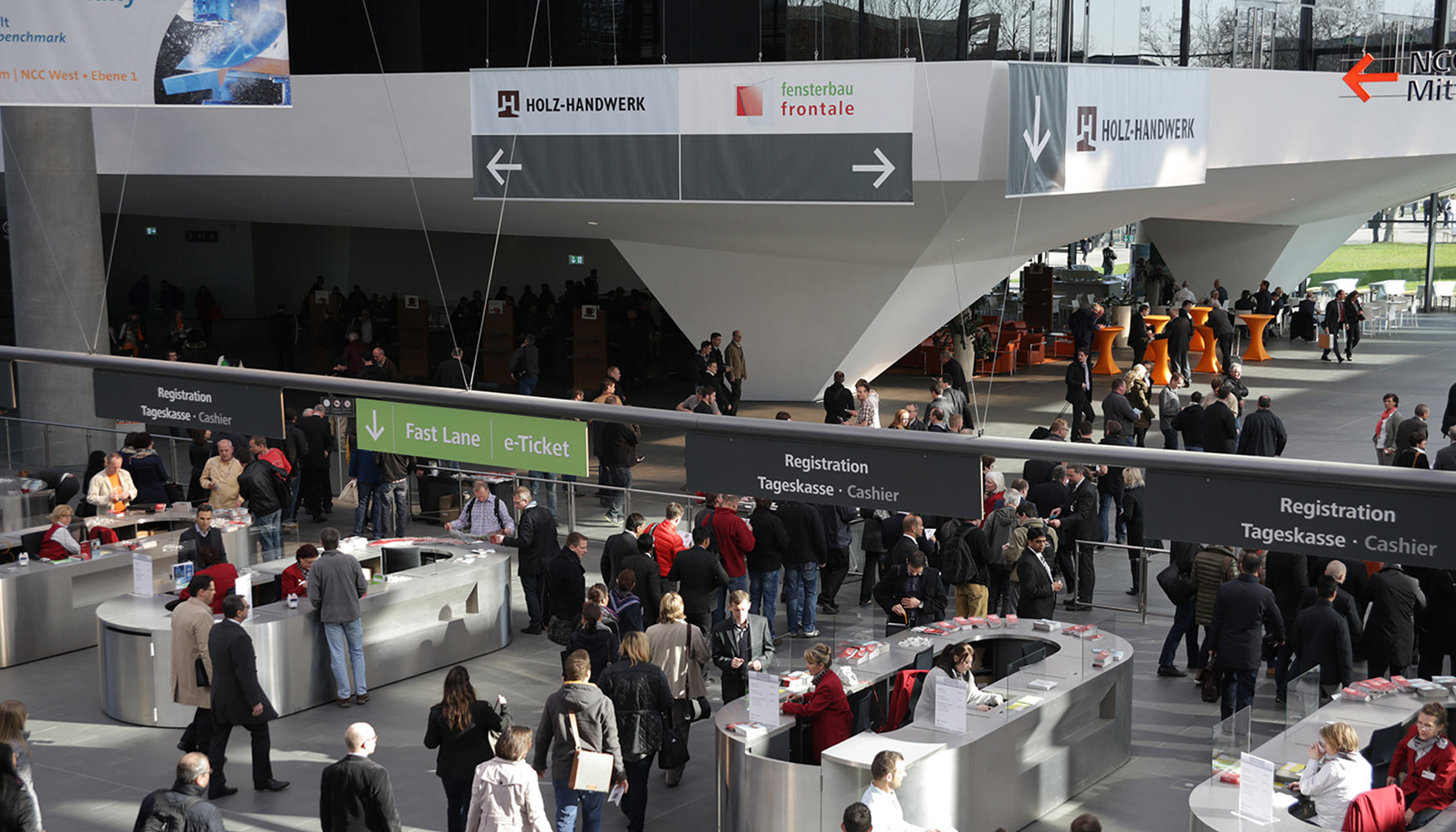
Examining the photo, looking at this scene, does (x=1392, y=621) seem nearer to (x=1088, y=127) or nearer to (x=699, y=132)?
(x=1088, y=127)

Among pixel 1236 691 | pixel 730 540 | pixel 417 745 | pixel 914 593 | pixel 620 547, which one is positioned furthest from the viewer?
pixel 730 540

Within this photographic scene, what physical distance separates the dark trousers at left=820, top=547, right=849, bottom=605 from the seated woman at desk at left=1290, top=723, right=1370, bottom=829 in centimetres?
566

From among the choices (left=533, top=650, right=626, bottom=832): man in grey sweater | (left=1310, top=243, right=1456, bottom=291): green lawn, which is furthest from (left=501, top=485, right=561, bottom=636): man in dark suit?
(left=1310, top=243, right=1456, bottom=291): green lawn

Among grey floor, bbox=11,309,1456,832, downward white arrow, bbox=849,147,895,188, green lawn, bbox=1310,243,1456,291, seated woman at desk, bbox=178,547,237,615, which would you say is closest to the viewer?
grey floor, bbox=11,309,1456,832

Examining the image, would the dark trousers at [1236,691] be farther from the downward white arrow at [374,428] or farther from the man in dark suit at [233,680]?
the man in dark suit at [233,680]

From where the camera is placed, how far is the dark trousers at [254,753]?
30.4 feet

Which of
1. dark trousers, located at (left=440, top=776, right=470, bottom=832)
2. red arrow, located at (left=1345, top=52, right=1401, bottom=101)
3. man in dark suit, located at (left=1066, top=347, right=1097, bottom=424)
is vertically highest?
red arrow, located at (left=1345, top=52, right=1401, bottom=101)

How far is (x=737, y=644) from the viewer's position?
32.0 feet

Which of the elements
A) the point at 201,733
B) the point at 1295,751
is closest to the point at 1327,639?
the point at 1295,751

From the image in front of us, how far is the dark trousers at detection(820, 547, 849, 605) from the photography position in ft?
42.1

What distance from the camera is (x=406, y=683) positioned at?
38.0ft

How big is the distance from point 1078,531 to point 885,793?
599 centimetres

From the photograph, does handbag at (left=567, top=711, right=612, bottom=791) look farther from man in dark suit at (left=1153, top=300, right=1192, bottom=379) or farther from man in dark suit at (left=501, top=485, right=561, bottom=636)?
man in dark suit at (left=1153, top=300, right=1192, bottom=379)

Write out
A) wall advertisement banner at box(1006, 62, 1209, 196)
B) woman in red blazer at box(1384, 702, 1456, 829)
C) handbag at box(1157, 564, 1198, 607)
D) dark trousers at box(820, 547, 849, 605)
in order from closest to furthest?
woman in red blazer at box(1384, 702, 1456, 829) → handbag at box(1157, 564, 1198, 607) → dark trousers at box(820, 547, 849, 605) → wall advertisement banner at box(1006, 62, 1209, 196)
